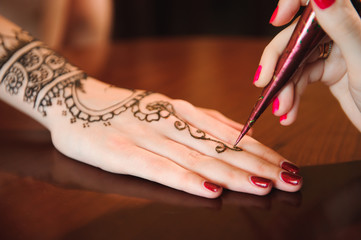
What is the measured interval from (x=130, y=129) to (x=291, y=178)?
280mm

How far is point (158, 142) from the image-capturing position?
61 centimetres

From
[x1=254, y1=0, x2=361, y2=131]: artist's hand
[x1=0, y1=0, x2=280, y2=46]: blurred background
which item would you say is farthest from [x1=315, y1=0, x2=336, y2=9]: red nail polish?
[x1=0, y1=0, x2=280, y2=46]: blurred background

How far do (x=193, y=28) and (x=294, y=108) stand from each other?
239 cm

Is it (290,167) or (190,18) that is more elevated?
(190,18)

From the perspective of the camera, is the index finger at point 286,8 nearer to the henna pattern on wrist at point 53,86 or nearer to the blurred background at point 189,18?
the henna pattern on wrist at point 53,86

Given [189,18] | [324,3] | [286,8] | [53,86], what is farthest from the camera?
[189,18]

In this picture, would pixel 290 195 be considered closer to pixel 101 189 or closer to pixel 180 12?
pixel 101 189

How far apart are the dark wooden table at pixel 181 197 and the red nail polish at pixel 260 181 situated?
0.02 meters

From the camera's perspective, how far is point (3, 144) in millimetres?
660

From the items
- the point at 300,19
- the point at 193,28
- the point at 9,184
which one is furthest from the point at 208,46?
the point at 193,28

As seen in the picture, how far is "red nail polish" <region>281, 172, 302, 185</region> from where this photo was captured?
505mm

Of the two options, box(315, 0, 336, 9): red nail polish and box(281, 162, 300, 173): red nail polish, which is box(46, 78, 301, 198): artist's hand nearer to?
box(281, 162, 300, 173): red nail polish

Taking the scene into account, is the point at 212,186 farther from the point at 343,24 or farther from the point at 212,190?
the point at 343,24

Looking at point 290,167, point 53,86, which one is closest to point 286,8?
point 290,167
